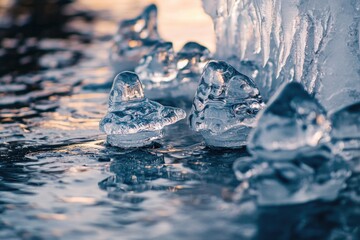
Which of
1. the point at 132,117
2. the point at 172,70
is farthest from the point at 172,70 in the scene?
the point at 132,117

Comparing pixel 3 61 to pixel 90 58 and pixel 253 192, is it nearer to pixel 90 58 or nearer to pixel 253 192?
pixel 90 58

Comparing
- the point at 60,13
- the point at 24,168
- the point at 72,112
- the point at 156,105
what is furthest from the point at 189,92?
the point at 60,13

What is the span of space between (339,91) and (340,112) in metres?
0.87

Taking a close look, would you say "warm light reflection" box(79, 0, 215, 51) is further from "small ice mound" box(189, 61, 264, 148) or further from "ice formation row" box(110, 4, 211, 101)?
"small ice mound" box(189, 61, 264, 148)

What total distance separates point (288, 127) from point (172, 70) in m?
3.00

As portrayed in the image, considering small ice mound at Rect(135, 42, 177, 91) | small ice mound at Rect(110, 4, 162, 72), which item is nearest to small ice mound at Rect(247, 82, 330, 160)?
small ice mound at Rect(135, 42, 177, 91)

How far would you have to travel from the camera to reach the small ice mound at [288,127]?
129 inches

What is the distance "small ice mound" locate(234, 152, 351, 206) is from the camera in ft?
10.6

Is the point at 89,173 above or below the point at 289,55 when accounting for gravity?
Result: below

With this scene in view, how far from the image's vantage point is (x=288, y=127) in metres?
3.31

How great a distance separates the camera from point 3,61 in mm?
8047

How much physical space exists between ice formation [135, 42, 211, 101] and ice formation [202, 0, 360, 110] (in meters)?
0.55

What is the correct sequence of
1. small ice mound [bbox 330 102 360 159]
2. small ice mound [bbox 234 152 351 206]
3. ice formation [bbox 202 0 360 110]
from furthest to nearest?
1. ice formation [bbox 202 0 360 110]
2. small ice mound [bbox 330 102 360 159]
3. small ice mound [bbox 234 152 351 206]

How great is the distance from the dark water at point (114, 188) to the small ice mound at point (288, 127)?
0.21m
